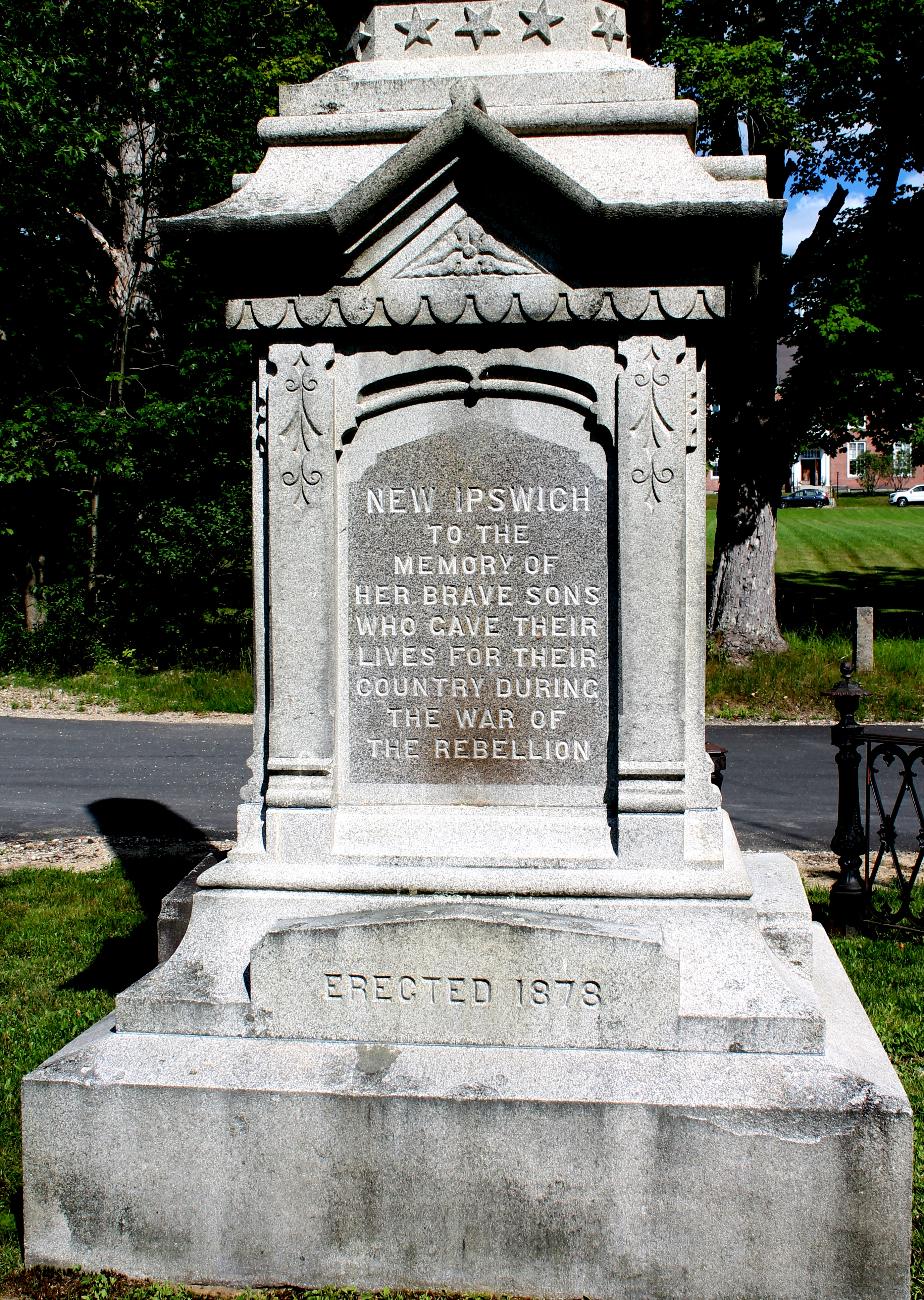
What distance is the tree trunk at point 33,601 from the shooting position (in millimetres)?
20500

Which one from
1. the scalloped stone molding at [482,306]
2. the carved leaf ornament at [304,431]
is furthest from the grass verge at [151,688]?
the scalloped stone molding at [482,306]

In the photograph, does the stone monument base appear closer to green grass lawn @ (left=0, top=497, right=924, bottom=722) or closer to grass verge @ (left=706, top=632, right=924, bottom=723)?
green grass lawn @ (left=0, top=497, right=924, bottom=722)

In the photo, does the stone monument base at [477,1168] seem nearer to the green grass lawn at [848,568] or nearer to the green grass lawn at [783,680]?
the green grass lawn at [783,680]

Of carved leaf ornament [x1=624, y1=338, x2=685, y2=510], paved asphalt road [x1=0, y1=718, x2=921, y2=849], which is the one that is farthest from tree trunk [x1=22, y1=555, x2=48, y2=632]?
carved leaf ornament [x1=624, y1=338, x2=685, y2=510]

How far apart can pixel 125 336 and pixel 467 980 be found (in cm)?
1778

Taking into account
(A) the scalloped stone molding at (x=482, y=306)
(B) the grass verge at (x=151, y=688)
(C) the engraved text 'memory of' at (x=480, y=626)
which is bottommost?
(B) the grass verge at (x=151, y=688)

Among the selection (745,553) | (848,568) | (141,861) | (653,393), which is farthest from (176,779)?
(848,568)

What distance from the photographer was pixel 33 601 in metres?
20.6

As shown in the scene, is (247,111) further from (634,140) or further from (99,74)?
(634,140)

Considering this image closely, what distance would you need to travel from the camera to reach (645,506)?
425 cm

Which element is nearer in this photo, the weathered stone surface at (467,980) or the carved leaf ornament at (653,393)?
the weathered stone surface at (467,980)

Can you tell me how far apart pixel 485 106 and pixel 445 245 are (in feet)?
1.80

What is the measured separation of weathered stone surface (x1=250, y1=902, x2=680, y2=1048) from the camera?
3.85 metres

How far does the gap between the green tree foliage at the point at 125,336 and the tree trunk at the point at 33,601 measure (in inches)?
1.8
